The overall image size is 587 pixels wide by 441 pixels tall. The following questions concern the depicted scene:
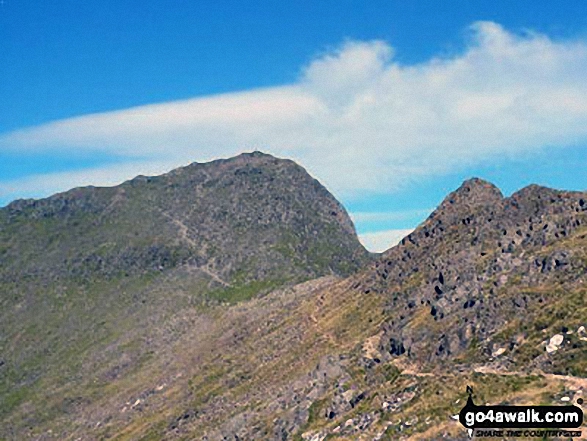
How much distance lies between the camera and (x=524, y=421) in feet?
543

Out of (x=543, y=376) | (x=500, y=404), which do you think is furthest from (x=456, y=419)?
(x=543, y=376)

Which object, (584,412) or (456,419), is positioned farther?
(456,419)

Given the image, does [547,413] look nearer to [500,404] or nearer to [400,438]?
[500,404]

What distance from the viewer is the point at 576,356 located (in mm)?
199375

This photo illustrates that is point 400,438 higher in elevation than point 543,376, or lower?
lower

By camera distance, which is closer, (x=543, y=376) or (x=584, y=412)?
(x=584, y=412)

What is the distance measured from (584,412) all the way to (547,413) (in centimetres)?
1140

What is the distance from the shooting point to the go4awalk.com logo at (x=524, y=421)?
160500 millimetres

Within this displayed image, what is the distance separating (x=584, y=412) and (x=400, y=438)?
174 feet

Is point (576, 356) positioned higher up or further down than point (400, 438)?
higher up

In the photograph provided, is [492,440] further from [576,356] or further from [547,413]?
[576,356]

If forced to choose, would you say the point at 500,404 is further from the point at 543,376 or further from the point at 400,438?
the point at 400,438

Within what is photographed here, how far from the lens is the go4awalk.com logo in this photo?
160 meters

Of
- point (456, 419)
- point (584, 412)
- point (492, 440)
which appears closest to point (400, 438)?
point (456, 419)
